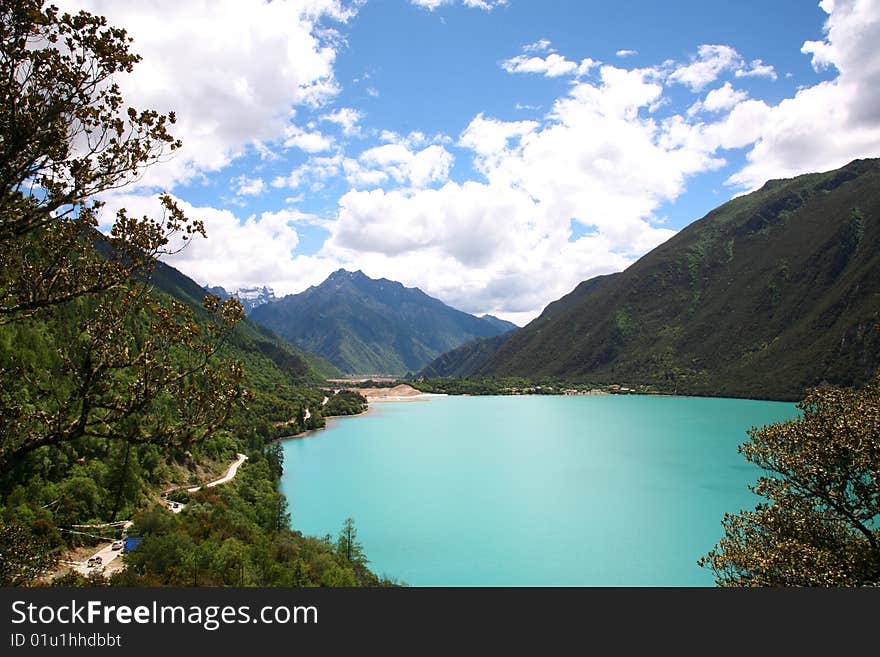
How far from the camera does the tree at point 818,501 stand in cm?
1224

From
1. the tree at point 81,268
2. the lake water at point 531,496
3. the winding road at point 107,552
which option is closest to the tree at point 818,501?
the tree at point 81,268

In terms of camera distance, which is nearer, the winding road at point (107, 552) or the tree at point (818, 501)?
the tree at point (818, 501)

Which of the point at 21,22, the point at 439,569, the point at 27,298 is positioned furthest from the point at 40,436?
the point at 439,569

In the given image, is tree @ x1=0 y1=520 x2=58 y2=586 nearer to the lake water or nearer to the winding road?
the winding road

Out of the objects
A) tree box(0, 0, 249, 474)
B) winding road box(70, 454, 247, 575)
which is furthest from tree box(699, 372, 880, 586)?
winding road box(70, 454, 247, 575)

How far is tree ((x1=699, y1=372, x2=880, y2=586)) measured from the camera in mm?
12242

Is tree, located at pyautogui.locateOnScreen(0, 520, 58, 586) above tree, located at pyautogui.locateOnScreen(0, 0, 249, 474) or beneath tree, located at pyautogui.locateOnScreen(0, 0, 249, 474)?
beneath

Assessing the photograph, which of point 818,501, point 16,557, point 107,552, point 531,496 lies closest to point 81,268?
point 16,557

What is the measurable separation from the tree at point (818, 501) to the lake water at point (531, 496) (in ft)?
74.3

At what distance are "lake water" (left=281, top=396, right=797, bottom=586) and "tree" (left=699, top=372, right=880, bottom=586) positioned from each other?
74.3ft

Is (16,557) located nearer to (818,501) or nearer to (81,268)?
(81,268)

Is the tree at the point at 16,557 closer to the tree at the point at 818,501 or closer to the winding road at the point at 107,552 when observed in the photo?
the tree at the point at 818,501

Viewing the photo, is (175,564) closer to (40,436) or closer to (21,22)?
(40,436)

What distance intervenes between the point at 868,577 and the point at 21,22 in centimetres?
2018
